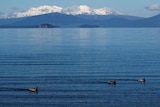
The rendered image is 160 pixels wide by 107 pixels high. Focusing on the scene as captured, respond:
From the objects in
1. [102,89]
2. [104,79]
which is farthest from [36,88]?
[104,79]

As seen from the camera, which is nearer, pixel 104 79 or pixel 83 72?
pixel 104 79

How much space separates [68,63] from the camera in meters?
99.4

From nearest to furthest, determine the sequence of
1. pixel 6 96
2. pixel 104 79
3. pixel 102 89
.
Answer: pixel 6 96 → pixel 102 89 → pixel 104 79

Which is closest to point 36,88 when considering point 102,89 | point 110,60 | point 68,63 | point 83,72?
point 102,89

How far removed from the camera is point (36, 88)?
223ft

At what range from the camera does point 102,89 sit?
70.0 m

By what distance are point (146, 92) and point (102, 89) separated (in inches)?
241

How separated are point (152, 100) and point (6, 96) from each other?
56.2 feet

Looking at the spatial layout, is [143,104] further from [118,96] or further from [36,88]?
[36,88]

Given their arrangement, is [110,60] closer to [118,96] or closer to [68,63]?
[68,63]

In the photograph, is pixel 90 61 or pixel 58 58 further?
pixel 58 58

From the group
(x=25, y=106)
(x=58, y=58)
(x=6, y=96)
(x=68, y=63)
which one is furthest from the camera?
(x=58, y=58)

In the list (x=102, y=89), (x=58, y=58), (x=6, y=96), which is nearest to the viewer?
(x=6, y=96)

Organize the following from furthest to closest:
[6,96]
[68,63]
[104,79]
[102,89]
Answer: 1. [68,63]
2. [104,79]
3. [102,89]
4. [6,96]
